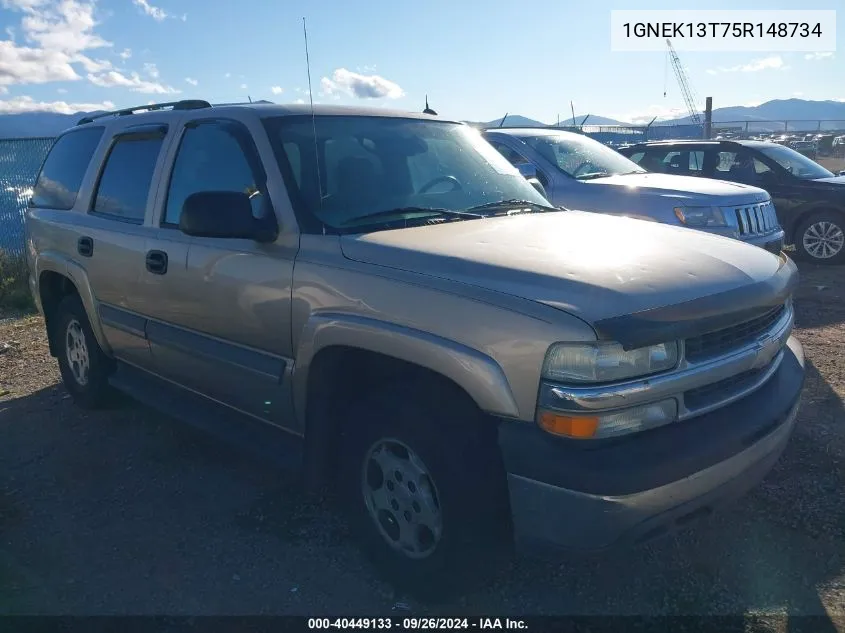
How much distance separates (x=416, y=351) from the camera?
252 cm

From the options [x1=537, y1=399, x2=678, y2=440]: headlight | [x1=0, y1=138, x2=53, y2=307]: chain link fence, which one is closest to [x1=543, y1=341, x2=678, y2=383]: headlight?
[x1=537, y1=399, x2=678, y2=440]: headlight

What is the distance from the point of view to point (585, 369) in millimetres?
2268

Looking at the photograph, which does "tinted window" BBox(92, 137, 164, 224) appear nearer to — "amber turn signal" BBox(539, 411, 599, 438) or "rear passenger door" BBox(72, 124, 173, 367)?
"rear passenger door" BBox(72, 124, 173, 367)

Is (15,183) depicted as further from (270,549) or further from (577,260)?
(577,260)

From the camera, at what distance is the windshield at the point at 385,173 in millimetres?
3221

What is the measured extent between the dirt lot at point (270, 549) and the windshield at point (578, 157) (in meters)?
3.91

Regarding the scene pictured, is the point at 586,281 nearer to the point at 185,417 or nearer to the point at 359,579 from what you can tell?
the point at 359,579

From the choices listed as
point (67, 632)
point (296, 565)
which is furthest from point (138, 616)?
point (296, 565)

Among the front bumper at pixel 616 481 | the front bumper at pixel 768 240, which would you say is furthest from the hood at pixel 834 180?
the front bumper at pixel 616 481

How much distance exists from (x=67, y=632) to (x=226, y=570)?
0.65 meters

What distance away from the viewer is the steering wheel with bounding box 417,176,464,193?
11.6 ft

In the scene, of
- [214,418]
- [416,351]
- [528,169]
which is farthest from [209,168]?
[528,169]

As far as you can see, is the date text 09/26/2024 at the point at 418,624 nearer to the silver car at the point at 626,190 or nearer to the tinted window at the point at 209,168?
the tinted window at the point at 209,168

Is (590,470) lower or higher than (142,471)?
higher
